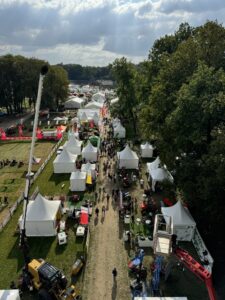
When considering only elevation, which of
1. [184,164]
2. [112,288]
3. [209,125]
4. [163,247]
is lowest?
[112,288]

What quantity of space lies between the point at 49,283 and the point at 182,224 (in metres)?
9.36

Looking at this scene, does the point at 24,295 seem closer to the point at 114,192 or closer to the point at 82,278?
the point at 82,278

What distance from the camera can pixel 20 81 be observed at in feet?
191

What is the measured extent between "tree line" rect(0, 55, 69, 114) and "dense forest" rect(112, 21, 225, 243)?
124 feet

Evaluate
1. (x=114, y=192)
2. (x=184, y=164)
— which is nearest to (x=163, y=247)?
(x=184, y=164)

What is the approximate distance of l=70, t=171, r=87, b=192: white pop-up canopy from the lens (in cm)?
2589

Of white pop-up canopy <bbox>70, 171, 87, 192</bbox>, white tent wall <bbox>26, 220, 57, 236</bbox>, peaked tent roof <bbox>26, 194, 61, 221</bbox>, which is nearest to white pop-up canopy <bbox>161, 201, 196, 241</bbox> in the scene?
white tent wall <bbox>26, 220, 57, 236</bbox>

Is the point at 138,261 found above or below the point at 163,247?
below

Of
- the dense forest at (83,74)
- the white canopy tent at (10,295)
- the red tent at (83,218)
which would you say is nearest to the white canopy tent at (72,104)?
the red tent at (83,218)

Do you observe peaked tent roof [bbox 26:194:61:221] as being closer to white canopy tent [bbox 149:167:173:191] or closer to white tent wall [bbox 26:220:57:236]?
white tent wall [bbox 26:220:57:236]

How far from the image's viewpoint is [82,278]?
642 inches

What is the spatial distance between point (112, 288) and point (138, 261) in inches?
82.8

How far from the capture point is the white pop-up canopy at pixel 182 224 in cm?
1923

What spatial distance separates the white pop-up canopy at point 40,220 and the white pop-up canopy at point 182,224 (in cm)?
799
